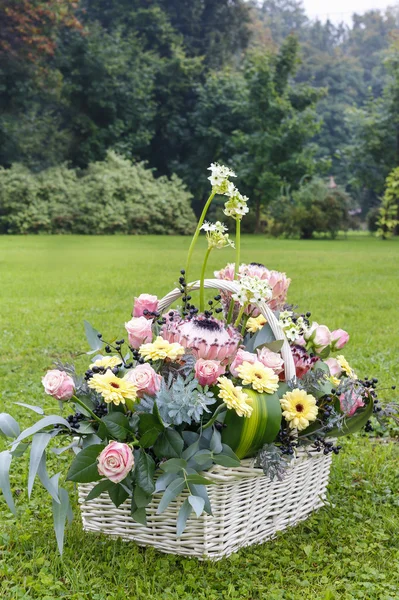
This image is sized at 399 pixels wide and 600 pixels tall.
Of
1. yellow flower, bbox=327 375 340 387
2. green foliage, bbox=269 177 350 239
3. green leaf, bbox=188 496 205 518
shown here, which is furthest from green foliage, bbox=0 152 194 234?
green leaf, bbox=188 496 205 518

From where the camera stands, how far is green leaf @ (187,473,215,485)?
1521mm

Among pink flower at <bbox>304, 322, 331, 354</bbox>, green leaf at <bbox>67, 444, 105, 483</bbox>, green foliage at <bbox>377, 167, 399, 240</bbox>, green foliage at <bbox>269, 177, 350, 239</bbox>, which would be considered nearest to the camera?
green leaf at <bbox>67, 444, 105, 483</bbox>

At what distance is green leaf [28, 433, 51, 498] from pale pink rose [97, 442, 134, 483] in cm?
14

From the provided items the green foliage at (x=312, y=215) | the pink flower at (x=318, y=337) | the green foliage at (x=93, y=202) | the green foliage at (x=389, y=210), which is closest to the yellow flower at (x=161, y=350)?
the pink flower at (x=318, y=337)

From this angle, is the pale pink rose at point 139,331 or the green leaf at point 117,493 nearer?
the green leaf at point 117,493

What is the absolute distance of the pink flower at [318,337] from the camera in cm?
198

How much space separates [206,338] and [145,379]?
7.7 inches

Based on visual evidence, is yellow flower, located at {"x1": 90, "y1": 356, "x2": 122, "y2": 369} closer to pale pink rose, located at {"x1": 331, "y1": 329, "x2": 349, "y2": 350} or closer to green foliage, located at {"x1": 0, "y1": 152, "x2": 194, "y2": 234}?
pale pink rose, located at {"x1": 331, "y1": 329, "x2": 349, "y2": 350}

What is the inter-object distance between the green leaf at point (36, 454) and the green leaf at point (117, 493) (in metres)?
0.19

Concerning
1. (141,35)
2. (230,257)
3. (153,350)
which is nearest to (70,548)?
(153,350)

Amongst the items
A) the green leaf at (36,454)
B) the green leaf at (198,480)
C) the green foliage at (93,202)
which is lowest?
the green foliage at (93,202)

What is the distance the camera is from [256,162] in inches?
760

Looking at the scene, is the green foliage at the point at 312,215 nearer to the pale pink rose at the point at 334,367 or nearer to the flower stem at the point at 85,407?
the pale pink rose at the point at 334,367

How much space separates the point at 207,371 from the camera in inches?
64.9
